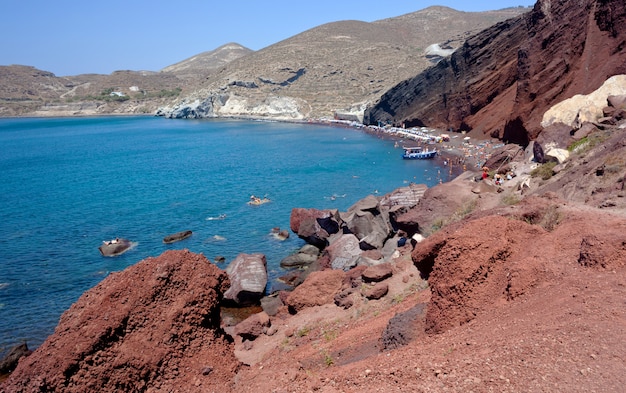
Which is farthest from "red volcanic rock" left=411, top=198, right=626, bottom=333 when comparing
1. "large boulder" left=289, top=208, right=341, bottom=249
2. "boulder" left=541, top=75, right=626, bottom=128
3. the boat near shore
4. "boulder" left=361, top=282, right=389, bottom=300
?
the boat near shore

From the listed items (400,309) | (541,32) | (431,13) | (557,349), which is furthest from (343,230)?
(431,13)

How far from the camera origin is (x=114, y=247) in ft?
90.5

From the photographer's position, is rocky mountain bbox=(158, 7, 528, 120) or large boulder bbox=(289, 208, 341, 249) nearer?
large boulder bbox=(289, 208, 341, 249)

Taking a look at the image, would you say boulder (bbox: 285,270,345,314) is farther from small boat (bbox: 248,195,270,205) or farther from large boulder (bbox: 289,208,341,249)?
small boat (bbox: 248,195,270,205)

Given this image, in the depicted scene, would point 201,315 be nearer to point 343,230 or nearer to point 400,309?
point 400,309

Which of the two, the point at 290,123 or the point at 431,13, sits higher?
the point at 431,13

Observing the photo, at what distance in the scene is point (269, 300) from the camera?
1995 cm

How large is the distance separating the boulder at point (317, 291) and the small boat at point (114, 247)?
14.7m

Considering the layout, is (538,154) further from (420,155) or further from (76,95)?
(76,95)

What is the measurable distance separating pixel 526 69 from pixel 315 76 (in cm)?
8406

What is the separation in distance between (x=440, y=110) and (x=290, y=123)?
42528 millimetres

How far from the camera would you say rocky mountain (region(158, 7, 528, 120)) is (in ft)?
356

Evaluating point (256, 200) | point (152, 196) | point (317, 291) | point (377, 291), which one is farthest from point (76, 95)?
point (377, 291)

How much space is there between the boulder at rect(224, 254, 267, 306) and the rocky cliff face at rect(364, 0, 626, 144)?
27557 mm
